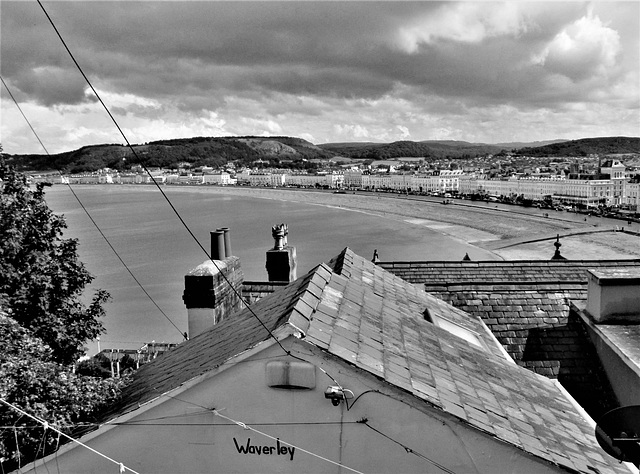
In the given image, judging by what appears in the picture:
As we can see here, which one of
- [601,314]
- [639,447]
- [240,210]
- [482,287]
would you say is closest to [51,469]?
[639,447]

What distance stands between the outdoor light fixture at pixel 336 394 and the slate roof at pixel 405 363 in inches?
6.9

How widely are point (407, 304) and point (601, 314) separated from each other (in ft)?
10.7

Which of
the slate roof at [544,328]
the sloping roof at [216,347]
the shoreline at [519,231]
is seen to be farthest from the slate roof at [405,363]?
the shoreline at [519,231]

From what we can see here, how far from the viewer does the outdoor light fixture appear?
10.5 feet

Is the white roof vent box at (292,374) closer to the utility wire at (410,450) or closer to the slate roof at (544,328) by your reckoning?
the utility wire at (410,450)

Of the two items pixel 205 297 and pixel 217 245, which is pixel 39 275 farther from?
pixel 217 245

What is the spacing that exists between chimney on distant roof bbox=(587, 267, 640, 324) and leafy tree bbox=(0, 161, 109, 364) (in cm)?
736

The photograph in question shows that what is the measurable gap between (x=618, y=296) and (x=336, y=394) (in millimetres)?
5737

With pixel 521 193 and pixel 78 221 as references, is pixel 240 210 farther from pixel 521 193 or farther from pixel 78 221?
pixel 521 193

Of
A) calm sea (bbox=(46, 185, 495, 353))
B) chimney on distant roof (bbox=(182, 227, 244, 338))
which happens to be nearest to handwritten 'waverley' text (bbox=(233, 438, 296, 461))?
A: chimney on distant roof (bbox=(182, 227, 244, 338))

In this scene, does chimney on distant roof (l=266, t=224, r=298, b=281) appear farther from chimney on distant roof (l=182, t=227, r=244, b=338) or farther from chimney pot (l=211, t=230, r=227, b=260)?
chimney on distant roof (l=182, t=227, r=244, b=338)

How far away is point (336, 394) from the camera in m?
3.20

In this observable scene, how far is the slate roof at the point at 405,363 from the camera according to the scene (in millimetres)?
3438

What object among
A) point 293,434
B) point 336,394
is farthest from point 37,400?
point 336,394
